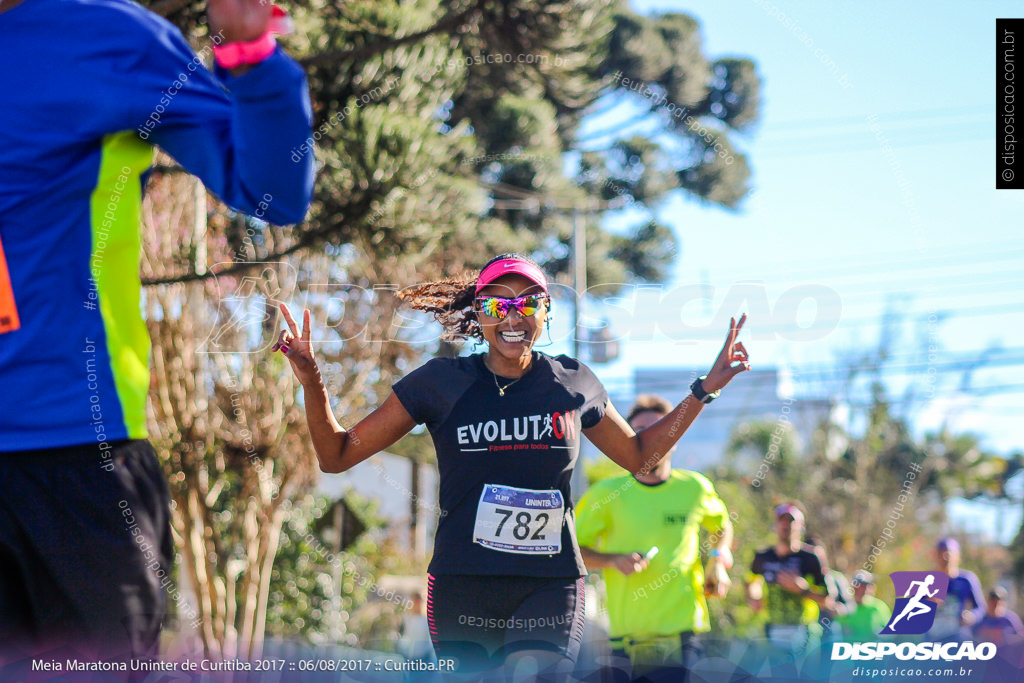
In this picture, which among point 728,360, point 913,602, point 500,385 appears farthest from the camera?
point 728,360

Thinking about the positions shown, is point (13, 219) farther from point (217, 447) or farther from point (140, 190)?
point (217, 447)

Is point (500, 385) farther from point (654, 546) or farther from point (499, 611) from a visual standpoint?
point (654, 546)

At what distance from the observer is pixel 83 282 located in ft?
4.82

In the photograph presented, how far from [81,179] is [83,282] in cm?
15

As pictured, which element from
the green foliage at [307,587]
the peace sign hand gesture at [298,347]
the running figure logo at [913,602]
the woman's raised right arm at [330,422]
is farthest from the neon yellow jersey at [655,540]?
the green foliage at [307,587]

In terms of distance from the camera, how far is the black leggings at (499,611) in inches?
114

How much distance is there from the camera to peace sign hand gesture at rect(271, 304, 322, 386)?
9.01 ft

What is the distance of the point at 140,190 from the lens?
1564 millimetres

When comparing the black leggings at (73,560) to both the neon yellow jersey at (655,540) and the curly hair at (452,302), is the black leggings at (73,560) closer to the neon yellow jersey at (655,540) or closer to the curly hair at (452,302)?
the curly hair at (452,302)

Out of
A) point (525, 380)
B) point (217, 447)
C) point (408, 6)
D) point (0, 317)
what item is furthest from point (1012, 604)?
point (0, 317)

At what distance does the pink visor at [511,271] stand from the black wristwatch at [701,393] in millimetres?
588

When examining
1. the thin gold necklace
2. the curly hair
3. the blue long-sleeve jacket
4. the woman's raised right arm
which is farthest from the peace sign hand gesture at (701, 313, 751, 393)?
the blue long-sleeve jacket

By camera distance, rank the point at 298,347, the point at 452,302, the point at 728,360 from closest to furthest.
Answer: the point at 298,347 → the point at 728,360 → the point at 452,302

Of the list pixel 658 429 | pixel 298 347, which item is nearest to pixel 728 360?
Result: pixel 658 429
